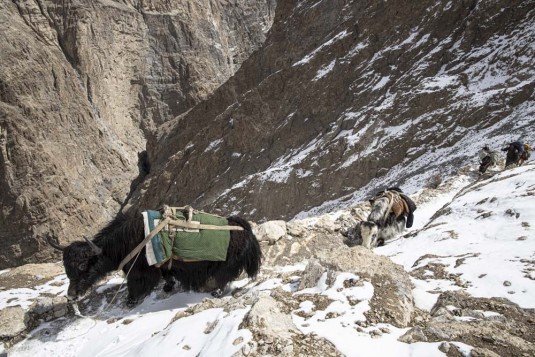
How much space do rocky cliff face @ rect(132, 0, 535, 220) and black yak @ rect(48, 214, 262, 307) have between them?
14.6 metres

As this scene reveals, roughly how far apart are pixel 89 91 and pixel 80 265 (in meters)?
54.1

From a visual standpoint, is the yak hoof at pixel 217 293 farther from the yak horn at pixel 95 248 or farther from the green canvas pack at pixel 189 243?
the yak horn at pixel 95 248

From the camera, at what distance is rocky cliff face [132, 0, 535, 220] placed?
21.6 meters

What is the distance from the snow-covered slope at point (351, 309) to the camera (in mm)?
2975

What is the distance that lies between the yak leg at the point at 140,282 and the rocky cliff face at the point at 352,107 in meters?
15.4

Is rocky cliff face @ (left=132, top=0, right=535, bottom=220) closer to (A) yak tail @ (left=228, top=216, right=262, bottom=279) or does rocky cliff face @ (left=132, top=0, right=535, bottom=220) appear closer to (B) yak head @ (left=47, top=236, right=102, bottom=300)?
(A) yak tail @ (left=228, top=216, right=262, bottom=279)

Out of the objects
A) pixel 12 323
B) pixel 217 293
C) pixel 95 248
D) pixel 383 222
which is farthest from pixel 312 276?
pixel 12 323

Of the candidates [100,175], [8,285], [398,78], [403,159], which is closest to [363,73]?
[398,78]

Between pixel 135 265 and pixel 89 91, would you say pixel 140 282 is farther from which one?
pixel 89 91

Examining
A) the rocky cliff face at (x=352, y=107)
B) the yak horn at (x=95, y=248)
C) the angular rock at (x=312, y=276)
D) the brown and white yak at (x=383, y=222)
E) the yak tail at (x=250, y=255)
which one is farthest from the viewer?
the rocky cliff face at (x=352, y=107)

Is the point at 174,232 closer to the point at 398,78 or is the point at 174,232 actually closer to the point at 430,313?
the point at 430,313

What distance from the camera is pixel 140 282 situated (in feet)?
16.8

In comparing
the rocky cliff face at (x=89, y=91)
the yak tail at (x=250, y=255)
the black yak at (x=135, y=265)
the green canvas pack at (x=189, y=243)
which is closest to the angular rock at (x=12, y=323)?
the black yak at (x=135, y=265)

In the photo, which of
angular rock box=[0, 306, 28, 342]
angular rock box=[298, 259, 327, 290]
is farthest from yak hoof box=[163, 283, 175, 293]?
angular rock box=[298, 259, 327, 290]
